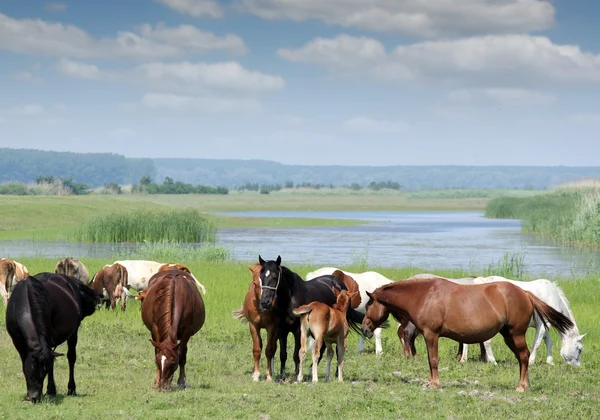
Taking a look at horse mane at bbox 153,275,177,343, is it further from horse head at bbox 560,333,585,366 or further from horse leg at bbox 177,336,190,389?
horse head at bbox 560,333,585,366

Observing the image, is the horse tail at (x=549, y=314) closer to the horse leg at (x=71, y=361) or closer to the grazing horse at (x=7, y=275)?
the horse leg at (x=71, y=361)

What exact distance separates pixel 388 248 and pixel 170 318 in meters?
41.9

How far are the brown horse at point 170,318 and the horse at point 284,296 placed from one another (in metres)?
1.12

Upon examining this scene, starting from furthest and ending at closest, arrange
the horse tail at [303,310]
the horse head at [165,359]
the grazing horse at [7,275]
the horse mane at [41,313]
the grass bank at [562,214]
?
the grass bank at [562,214], the grazing horse at [7,275], the horse tail at [303,310], the horse head at [165,359], the horse mane at [41,313]

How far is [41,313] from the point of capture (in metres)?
11.8

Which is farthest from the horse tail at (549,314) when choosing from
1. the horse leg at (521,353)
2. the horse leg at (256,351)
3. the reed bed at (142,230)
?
the reed bed at (142,230)

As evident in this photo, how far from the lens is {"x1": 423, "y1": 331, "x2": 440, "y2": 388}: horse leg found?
13633 millimetres

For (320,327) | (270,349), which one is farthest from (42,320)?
(320,327)

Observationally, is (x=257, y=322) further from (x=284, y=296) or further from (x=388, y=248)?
(x=388, y=248)

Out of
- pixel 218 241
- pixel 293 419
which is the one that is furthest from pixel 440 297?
pixel 218 241

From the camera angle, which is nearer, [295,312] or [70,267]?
[295,312]

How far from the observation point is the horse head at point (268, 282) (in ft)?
43.4

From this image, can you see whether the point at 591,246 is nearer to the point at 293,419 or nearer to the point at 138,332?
the point at 138,332

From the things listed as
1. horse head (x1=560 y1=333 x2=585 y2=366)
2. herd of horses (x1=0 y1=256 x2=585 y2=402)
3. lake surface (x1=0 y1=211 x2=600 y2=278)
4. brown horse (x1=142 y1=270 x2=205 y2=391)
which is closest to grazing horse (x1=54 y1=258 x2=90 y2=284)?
herd of horses (x1=0 y1=256 x2=585 y2=402)
